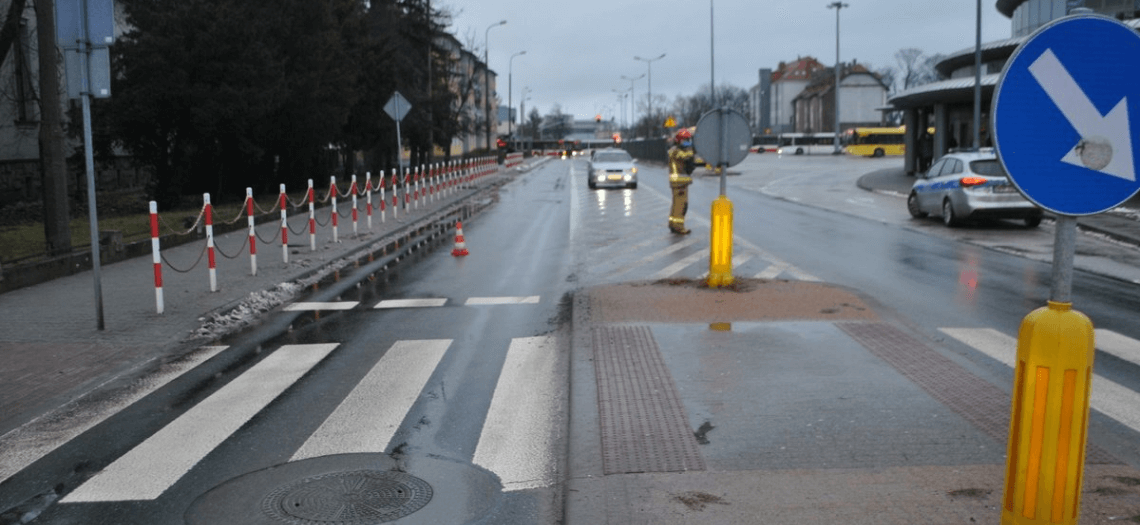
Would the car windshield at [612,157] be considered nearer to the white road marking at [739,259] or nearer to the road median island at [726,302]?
the white road marking at [739,259]

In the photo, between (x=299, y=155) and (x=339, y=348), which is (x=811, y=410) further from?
(x=299, y=155)

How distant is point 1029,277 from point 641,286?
5307mm

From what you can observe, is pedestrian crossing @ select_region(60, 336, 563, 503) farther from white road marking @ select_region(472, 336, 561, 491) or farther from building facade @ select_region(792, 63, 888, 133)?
building facade @ select_region(792, 63, 888, 133)

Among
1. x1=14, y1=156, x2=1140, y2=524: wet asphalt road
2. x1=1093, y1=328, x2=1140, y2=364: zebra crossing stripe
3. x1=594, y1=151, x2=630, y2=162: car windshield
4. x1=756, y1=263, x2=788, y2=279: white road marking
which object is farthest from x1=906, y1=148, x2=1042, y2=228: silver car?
x1=594, y1=151, x2=630, y2=162: car windshield

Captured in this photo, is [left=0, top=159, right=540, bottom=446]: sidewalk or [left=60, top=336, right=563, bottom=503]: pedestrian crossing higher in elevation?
[left=0, top=159, right=540, bottom=446]: sidewalk

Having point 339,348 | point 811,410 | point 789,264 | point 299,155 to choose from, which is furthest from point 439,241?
point 299,155

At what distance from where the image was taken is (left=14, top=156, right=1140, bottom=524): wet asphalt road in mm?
5469

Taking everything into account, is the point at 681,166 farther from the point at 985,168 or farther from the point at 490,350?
the point at 490,350

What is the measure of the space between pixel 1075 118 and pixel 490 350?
617 centimetres

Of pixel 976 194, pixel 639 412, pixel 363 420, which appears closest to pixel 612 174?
pixel 976 194

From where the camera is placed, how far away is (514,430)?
6.30 m

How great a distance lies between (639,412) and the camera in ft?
20.7

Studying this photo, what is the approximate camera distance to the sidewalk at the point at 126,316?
7844 millimetres

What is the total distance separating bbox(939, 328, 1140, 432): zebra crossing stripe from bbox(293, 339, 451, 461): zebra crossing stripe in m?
3.80
